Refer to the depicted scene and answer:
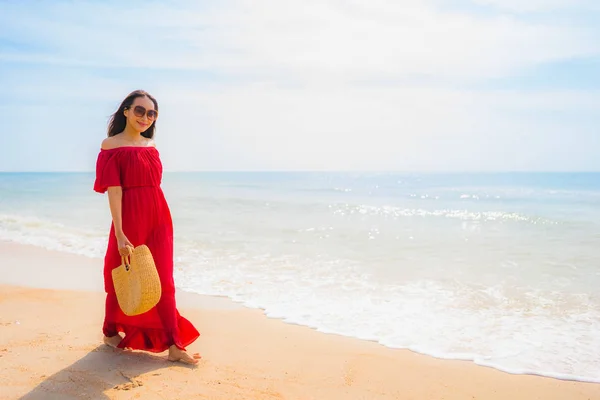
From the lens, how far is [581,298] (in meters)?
6.63

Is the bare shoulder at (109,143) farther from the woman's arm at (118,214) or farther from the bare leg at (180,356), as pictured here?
the bare leg at (180,356)

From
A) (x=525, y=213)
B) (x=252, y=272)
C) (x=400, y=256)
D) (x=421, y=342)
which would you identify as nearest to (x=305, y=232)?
(x=400, y=256)

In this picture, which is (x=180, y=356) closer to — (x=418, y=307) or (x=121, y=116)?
(x=121, y=116)

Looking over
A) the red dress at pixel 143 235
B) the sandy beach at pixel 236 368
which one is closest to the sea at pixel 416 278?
the sandy beach at pixel 236 368

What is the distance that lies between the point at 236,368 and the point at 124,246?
1225 millimetres

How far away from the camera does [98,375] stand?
11.6 ft

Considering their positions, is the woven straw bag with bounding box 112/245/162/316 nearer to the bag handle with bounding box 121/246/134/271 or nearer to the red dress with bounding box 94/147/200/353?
the bag handle with bounding box 121/246/134/271

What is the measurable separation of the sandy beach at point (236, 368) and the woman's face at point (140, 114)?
1679 mm

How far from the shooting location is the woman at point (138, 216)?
3.61m

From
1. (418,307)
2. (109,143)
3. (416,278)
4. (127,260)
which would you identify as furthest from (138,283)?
(416,278)

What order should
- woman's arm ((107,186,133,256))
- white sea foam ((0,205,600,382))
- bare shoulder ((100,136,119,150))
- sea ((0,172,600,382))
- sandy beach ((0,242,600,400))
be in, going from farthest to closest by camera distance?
sea ((0,172,600,382))
white sea foam ((0,205,600,382))
bare shoulder ((100,136,119,150))
woman's arm ((107,186,133,256))
sandy beach ((0,242,600,400))

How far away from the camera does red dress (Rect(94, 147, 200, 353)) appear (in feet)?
11.9

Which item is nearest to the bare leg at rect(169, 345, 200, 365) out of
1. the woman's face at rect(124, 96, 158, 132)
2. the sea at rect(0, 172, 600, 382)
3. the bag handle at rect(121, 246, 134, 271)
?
the bag handle at rect(121, 246, 134, 271)

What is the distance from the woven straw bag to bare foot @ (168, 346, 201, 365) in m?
0.53
